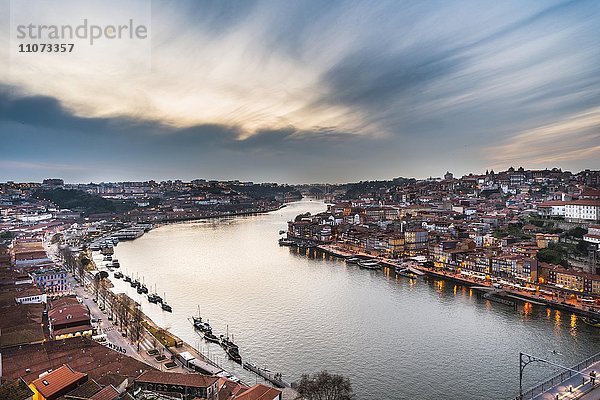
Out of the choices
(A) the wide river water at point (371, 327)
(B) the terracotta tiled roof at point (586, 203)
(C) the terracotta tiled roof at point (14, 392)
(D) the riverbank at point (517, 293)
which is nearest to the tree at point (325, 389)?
(A) the wide river water at point (371, 327)

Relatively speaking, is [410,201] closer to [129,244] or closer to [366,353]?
[129,244]

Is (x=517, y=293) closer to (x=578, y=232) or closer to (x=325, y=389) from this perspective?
(x=578, y=232)

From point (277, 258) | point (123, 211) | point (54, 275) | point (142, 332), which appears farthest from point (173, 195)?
point (142, 332)

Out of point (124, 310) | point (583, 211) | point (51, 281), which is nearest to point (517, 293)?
point (583, 211)

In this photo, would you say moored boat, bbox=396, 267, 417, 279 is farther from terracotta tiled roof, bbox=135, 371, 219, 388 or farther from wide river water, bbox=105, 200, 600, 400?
terracotta tiled roof, bbox=135, 371, 219, 388

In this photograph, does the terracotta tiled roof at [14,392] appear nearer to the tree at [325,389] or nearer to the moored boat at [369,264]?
the tree at [325,389]

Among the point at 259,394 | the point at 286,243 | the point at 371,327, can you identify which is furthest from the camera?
the point at 286,243

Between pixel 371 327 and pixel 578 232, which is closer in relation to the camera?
pixel 371 327
